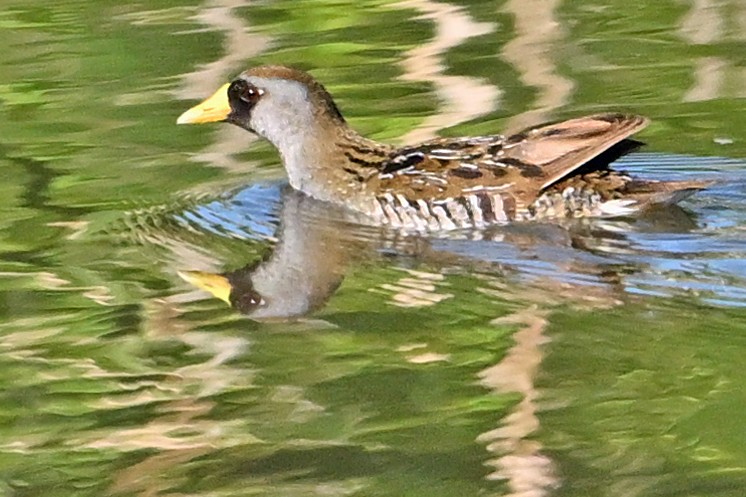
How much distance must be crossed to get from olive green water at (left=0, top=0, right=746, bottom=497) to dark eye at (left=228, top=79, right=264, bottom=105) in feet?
1.42

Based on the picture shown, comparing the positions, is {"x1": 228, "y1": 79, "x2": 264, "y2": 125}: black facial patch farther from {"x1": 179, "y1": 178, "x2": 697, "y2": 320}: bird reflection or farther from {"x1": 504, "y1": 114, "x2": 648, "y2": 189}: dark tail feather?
{"x1": 504, "y1": 114, "x2": 648, "y2": 189}: dark tail feather

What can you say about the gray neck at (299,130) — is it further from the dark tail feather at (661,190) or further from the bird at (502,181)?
the dark tail feather at (661,190)

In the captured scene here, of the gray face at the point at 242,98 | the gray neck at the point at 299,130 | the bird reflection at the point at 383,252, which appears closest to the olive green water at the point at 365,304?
the bird reflection at the point at 383,252

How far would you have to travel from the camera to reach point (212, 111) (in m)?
8.25

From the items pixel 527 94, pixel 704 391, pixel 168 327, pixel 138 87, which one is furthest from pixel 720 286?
pixel 138 87

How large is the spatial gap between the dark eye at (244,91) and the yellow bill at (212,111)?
0.04m

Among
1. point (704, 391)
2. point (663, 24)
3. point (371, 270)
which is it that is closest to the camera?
point (704, 391)

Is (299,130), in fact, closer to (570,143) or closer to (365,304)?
(570,143)

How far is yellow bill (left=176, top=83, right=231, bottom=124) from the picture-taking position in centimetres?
822

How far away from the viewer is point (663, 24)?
11234 millimetres

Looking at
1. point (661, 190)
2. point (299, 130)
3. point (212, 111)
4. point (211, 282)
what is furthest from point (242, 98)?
point (661, 190)

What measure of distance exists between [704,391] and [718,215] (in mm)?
2145

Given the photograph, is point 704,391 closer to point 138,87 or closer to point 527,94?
point 527,94

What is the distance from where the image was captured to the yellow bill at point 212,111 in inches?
324
